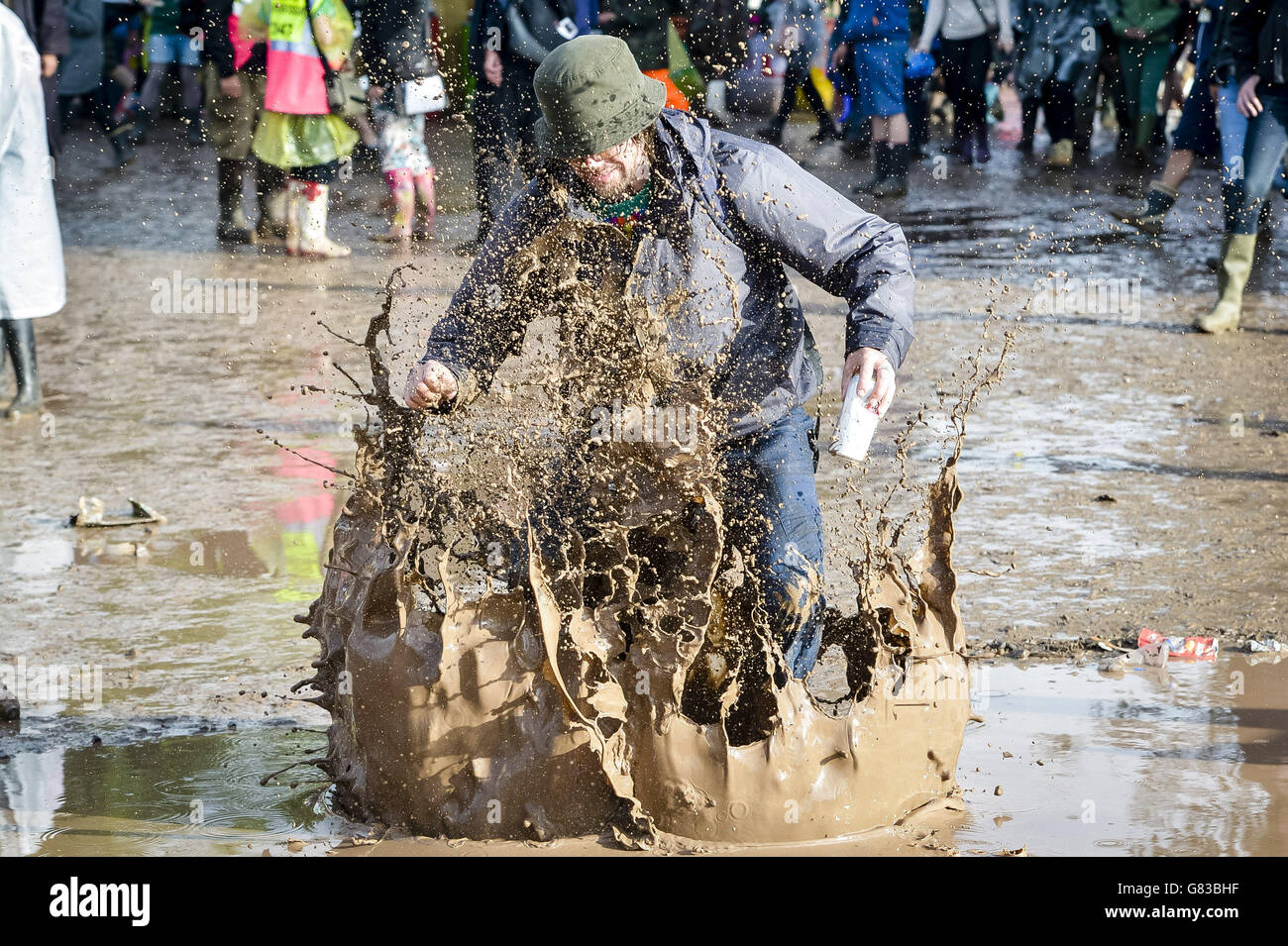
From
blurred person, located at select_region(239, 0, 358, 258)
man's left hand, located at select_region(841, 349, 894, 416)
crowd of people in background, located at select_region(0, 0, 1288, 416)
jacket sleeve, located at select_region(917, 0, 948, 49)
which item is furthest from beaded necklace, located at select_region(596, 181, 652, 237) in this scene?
jacket sleeve, located at select_region(917, 0, 948, 49)

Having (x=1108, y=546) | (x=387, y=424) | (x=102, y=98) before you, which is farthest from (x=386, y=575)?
(x=102, y=98)

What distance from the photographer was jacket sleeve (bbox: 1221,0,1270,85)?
326 inches

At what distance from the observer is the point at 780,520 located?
3.93 metres

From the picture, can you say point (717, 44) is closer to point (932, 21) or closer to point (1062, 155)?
point (932, 21)

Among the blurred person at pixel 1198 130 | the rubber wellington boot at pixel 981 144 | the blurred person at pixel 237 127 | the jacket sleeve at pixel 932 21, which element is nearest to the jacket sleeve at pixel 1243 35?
the blurred person at pixel 1198 130

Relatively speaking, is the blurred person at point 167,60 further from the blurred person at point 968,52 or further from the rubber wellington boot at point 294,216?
the blurred person at point 968,52

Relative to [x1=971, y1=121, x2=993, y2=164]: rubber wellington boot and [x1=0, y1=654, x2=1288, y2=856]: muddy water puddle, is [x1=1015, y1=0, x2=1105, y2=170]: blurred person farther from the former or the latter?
[x1=0, y1=654, x2=1288, y2=856]: muddy water puddle

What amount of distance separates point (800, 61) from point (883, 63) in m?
3.41

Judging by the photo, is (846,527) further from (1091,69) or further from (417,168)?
(1091,69)

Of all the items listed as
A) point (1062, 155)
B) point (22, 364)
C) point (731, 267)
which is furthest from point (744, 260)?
point (1062, 155)

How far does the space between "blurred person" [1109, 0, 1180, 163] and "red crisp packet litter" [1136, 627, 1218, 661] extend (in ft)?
34.7

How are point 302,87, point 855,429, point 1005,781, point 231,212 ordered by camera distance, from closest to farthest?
point 855,429 < point 1005,781 < point 302,87 < point 231,212

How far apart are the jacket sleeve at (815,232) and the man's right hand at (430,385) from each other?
2.60ft

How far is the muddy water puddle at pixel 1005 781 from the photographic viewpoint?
12.0ft
